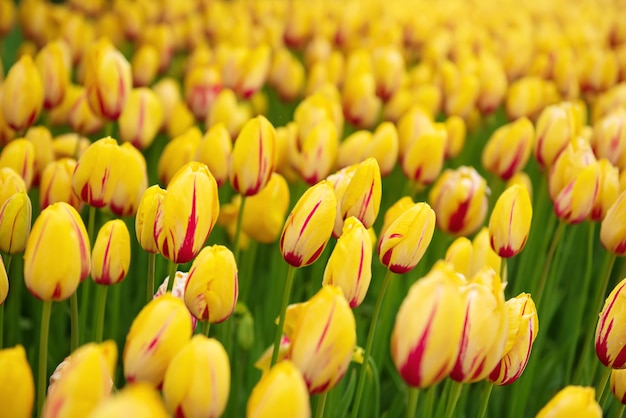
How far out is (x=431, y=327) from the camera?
0.58 meters

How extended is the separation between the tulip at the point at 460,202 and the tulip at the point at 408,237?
377mm

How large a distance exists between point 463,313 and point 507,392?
0.71m

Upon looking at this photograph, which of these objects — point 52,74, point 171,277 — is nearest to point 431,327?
point 171,277

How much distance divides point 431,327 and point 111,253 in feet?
1.29

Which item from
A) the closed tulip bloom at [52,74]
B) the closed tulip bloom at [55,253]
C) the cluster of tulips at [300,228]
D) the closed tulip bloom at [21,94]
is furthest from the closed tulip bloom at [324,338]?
the closed tulip bloom at [52,74]

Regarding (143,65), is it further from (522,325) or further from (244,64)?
(522,325)

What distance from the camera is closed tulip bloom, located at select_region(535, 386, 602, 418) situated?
618 millimetres

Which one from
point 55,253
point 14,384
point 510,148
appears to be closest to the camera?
point 14,384

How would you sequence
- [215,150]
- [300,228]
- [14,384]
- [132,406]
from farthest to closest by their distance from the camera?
[215,150], [300,228], [14,384], [132,406]

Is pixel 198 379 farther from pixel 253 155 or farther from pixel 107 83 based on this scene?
pixel 107 83

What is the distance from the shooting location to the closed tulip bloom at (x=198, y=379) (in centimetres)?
57

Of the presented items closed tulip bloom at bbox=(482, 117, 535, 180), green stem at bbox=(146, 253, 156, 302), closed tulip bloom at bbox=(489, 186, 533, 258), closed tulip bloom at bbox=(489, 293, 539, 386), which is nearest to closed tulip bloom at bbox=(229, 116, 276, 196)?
green stem at bbox=(146, 253, 156, 302)

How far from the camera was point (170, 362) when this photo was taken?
0.60m

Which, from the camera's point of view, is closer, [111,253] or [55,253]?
[55,253]
